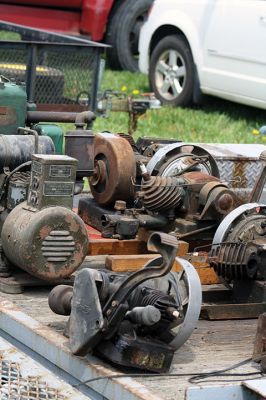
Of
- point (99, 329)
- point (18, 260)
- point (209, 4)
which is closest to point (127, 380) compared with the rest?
point (99, 329)

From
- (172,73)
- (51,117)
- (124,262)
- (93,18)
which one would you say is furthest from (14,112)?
(93,18)

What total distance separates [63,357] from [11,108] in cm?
180

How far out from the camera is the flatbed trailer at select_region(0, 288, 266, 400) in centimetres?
350

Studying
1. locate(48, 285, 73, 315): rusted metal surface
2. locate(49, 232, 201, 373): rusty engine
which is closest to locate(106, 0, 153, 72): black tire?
locate(48, 285, 73, 315): rusted metal surface

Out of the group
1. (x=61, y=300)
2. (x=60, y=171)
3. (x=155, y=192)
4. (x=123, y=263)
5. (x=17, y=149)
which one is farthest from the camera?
(x=155, y=192)

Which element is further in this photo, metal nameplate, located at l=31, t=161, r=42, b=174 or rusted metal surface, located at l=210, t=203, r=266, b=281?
metal nameplate, located at l=31, t=161, r=42, b=174

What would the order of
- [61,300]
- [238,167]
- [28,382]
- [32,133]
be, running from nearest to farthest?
1. [28,382]
2. [61,300]
3. [32,133]
4. [238,167]

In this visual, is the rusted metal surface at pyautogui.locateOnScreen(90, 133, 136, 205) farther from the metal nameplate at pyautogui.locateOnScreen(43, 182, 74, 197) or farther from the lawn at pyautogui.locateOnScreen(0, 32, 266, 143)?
the lawn at pyautogui.locateOnScreen(0, 32, 266, 143)

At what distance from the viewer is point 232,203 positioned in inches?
192

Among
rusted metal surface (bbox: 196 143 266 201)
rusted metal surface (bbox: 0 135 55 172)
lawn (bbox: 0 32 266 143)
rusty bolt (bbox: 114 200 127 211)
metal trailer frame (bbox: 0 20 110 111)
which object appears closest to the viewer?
rusted metal surface (bbox: 0 135 55 172)

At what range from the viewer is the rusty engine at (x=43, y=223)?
4.35 metres

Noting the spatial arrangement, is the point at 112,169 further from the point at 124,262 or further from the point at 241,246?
the point at 241,246

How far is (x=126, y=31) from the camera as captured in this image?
43.7 feet

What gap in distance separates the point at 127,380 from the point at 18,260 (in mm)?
1014
